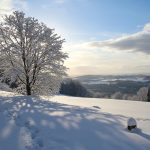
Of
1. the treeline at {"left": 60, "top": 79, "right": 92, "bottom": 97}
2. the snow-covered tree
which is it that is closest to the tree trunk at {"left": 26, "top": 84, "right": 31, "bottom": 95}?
the snow-covered tree

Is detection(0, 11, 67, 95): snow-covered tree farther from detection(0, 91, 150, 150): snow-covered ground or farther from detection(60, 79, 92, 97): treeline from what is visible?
detection(60, 79, 92, 97): treeline

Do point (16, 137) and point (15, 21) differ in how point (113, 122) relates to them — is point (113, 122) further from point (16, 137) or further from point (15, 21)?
point (15, 21)

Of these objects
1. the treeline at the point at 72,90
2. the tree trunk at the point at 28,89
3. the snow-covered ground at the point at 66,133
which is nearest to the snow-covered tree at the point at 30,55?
the tree trunk at the point at 28,89

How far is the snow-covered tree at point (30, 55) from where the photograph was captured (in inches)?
1144

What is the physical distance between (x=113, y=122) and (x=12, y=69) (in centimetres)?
1747

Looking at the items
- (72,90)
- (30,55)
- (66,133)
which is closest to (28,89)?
(30,55)

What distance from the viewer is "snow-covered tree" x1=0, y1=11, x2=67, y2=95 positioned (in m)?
29.1

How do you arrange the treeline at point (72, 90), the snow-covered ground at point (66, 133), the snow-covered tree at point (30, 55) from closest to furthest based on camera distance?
the snow-covered ground at point (66, 133)
the snow-covered tree at point (30, 55)
the treeline at point (72, 90)

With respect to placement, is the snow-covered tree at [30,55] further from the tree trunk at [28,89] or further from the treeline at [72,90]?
the treeline at [72,90]

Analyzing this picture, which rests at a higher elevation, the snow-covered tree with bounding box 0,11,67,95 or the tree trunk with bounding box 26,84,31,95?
the snow-covered tree with bounding box 0,11,67,95

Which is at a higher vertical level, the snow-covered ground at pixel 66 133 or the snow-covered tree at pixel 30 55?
the snow-covered tree at pixel 30 55

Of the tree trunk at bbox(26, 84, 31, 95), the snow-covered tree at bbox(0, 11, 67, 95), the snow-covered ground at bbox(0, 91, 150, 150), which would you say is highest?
the snow-covered tree at bbox(0, 11, 67, 95)

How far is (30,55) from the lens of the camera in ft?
95.0

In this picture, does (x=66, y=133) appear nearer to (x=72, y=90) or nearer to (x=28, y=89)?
(x=28, y=89)
